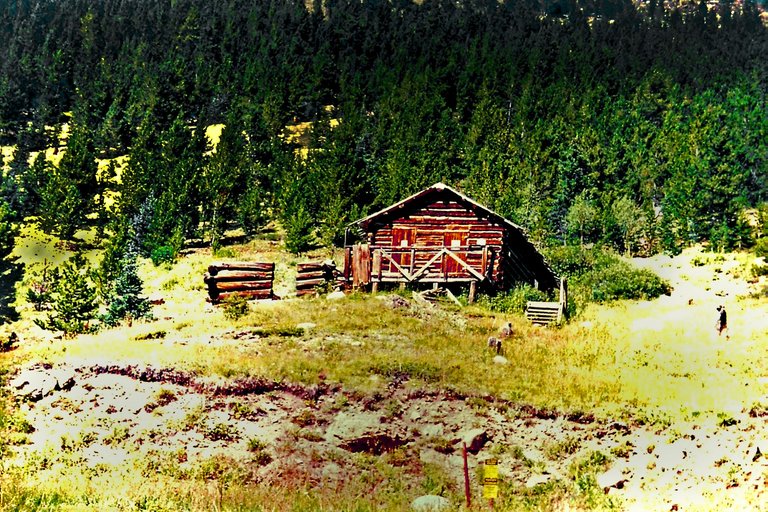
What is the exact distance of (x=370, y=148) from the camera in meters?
88.0

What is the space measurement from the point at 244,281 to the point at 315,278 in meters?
4.08

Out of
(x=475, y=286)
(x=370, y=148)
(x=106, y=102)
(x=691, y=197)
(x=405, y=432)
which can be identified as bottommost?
(x=405, y=432)

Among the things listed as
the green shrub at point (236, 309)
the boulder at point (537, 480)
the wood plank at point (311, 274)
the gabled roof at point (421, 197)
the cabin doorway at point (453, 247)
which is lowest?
the boulder at point (537, 480)

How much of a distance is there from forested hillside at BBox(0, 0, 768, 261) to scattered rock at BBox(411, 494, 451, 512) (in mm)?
44702

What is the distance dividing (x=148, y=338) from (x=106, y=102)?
320 feet

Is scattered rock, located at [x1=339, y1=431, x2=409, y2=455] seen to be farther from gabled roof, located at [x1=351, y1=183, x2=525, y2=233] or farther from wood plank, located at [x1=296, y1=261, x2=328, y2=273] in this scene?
gabled roof, located at [x1=351, y1=183, x2=525, y2=233]

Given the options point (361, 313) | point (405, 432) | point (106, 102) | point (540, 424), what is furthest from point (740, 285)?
point (106, 102)

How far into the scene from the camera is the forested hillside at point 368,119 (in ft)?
208

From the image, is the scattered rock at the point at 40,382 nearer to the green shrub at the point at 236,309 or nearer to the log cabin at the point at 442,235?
the green shrub at the point at 236,309

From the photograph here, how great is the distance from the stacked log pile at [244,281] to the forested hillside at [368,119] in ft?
79.9

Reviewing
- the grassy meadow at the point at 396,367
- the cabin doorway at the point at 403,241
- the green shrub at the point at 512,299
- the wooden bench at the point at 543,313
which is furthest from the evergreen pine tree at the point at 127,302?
the wooden bench at the point at 543,313

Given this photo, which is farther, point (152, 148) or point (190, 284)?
point (152, 148)

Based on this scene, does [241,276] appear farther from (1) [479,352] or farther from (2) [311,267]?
(1) [479,352]

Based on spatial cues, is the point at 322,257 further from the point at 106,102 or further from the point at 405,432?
the point at 106,102
